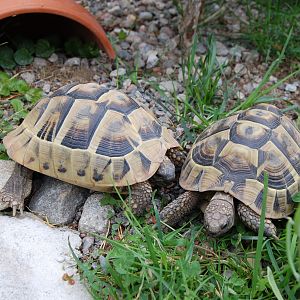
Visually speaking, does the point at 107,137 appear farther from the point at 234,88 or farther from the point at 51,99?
the point at 234,88

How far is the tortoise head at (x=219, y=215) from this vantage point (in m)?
2.61

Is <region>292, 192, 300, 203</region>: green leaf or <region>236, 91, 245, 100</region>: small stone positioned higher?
<region>292, 192, 300, 203</region>: green leaf

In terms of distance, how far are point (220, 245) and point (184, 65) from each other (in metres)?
1.41

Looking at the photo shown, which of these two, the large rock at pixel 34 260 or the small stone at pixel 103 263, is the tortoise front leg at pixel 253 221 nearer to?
the small stone at pixel 103 263

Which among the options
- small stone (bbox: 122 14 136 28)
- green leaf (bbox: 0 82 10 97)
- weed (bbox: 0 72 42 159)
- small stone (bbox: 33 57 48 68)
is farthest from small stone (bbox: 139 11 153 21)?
green leaf (bbox: 0 82 10 97)

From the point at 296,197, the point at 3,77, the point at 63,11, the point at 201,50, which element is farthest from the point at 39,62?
the point at 296,197

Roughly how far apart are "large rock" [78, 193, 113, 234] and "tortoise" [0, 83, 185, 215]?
7cm

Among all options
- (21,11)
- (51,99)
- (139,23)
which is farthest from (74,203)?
(139,23)

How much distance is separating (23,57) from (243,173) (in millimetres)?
1830

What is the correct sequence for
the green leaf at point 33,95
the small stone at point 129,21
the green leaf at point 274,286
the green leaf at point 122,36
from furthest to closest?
the small stone at point 129,21 < the green leaf at point 122,36 < the green leaf at point 33,95 < the green leaf at point 274,286

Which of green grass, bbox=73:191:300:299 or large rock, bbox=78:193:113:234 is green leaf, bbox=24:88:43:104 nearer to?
large rock, bbox=78:193:113:234

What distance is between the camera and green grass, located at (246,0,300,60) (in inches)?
160

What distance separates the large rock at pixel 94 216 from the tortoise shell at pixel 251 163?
405 mm

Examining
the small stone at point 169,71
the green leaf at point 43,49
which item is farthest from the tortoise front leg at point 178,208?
the green leaf at point 43,49
